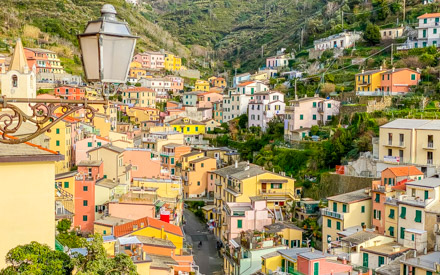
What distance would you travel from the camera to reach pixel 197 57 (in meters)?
108

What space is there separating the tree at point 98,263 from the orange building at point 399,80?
3840 centimetres

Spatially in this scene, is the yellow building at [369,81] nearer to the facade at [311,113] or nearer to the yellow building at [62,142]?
the facade at [311,113]

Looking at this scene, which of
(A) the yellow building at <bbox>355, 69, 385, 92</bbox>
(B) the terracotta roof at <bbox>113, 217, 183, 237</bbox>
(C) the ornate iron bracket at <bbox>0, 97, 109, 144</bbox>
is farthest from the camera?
(A) the yellow building at <bbox>355, 69, 385, 92</bbox>

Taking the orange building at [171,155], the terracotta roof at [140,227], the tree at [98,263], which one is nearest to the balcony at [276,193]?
the terracotta roof at [140,227]

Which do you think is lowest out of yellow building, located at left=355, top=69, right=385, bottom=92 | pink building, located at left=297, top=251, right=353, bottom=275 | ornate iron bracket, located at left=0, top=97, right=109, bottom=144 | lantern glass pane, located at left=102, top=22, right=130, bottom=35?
pink building, located at left=297, top=251, right=353, bottom=275

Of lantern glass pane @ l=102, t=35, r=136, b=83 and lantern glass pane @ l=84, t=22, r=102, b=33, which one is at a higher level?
lantern glass pane @ l=84, t=22, r=102, b=33

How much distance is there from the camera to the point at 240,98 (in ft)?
195

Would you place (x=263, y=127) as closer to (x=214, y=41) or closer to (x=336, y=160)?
(x=336, y=160)

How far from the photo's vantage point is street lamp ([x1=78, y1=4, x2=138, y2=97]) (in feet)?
15.2

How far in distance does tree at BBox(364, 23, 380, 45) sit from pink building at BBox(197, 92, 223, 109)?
61.9ft

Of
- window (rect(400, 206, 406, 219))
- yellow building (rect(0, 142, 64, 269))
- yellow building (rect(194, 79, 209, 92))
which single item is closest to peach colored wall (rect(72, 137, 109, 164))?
window (rect(400, 206, 406, 219))

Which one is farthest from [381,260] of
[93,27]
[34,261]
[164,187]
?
[93,27]

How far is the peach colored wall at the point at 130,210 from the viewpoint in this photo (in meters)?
26.5

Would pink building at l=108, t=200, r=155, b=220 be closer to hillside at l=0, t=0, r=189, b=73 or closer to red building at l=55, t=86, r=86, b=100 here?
red building at l=55, t=86, r=86, b=100
